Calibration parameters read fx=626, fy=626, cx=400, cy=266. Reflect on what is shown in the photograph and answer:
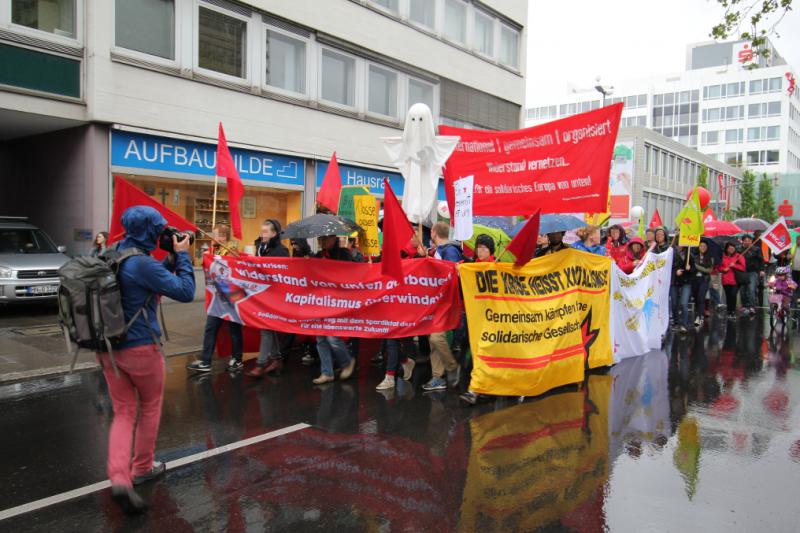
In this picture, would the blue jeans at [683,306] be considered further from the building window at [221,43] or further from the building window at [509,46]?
the building window at [509,46]

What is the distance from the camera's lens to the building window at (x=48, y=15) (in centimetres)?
1212

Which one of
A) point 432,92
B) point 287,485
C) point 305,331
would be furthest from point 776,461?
point 432,92

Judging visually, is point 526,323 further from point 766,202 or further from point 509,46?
point 766,202

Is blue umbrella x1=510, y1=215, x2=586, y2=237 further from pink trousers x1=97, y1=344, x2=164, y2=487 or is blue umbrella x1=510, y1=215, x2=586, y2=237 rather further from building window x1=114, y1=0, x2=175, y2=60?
building window x1=114, y1=0, x2=175, y2=60

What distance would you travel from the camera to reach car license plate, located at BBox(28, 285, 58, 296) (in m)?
11.7

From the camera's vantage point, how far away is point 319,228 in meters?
6.89

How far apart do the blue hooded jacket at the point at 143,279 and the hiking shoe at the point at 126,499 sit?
0.89m

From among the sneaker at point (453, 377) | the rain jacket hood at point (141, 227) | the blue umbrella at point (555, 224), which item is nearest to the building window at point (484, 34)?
the blue umbrella at point (555, 224)

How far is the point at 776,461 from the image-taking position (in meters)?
5.11

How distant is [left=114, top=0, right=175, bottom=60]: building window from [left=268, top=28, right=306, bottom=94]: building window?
9.21 feet

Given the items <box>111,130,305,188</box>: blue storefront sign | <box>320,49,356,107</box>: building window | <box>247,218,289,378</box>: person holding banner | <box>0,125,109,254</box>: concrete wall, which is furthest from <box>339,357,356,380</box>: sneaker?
<box>320,49,356,107</box>: building window

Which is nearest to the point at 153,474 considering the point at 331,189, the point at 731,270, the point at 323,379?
the point at 323,379

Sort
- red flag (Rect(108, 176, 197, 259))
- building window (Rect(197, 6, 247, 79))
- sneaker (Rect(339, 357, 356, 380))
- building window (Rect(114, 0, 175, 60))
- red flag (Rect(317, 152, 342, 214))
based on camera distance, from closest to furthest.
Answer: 1. red flag (Rect(108, 176, 197, 259))
2. sneaker (Rect(339, 357, 356, 380))
3. red flag (Rect(317, 152, 342, 214))
4. building window (Rect(114, 0, 175, 60))
5. building window (Rect(197, 6, 247, 79))

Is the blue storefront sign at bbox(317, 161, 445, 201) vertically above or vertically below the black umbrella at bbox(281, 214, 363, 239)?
above
